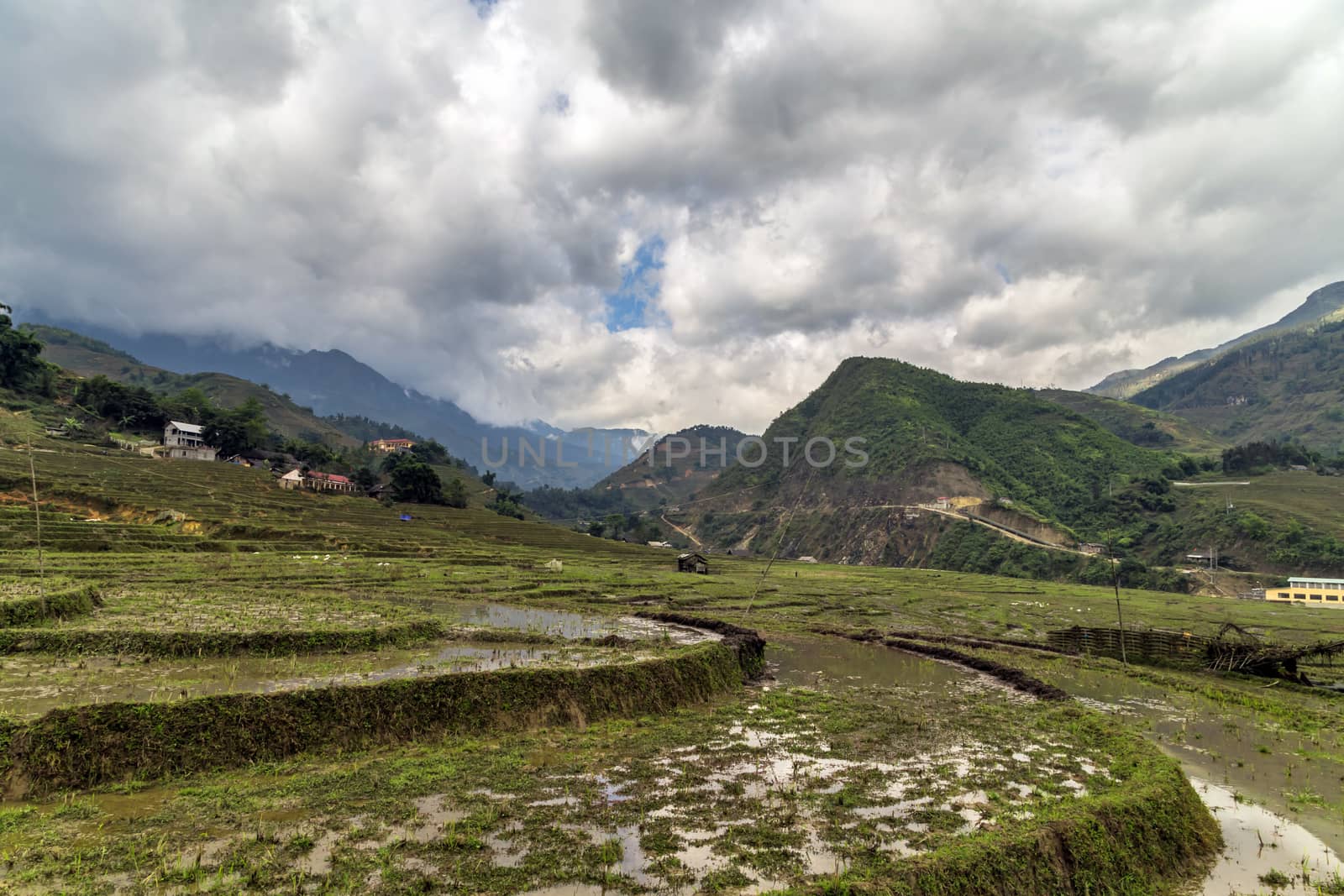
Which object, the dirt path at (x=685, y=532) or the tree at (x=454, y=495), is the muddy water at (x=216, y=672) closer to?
the tree at (x=454, y=495)

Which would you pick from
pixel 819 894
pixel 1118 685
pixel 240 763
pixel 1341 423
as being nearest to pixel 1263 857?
pixel 819 894

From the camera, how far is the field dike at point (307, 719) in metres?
9.52

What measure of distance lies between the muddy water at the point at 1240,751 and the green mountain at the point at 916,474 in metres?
83.4

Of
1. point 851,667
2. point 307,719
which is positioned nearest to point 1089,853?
point 307,719

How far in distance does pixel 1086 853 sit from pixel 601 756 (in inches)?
316

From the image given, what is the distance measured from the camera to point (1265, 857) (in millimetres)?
8898

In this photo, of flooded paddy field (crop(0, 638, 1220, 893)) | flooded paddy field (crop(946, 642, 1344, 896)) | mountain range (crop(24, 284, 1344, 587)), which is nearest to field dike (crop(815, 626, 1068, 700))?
flooded paddy field (crop(946, 642, 1344, 896))

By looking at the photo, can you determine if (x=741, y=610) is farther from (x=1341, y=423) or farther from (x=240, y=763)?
(x=1341, y=423)

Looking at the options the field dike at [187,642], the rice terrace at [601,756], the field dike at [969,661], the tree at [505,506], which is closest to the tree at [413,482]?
the tree at [505,506]

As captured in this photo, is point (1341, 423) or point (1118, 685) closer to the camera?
point (1118, 685)

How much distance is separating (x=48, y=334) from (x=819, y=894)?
911 feet

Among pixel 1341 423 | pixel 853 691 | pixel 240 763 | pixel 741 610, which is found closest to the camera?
pixel 240 763

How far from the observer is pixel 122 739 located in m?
9.95

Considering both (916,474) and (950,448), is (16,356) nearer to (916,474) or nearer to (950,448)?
(916,474)
